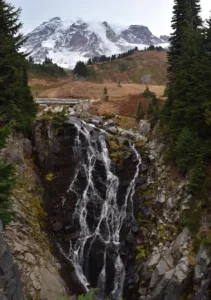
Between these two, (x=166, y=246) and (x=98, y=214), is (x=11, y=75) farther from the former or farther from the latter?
(x=166, y=246)

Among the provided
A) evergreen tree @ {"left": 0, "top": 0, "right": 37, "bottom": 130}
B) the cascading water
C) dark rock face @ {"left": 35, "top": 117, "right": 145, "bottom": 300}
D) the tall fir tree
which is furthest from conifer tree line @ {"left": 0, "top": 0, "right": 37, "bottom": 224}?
the tall fir tree

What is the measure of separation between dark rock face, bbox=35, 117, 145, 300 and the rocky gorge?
70 mm

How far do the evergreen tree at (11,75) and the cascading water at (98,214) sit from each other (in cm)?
607

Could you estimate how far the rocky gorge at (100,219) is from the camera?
64.1 feet

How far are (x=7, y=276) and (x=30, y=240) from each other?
7.84 m

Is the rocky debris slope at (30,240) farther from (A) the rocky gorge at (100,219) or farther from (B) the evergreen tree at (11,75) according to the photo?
(B) the evergreen tree at (11,75)

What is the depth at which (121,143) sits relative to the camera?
32000mm

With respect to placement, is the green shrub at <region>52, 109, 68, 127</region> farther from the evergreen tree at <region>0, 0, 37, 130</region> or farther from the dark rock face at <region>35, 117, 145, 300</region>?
the evergreen tree at <region>0, 0, 37, 130</region>

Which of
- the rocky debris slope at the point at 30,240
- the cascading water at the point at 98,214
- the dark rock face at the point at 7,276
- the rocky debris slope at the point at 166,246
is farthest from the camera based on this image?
the cascading water at the point at 98,214

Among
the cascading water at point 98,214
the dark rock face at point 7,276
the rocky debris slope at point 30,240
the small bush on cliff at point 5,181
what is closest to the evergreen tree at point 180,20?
the cascading water at point 98,214

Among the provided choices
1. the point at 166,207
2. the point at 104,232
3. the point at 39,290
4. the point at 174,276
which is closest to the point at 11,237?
the point at 39,290

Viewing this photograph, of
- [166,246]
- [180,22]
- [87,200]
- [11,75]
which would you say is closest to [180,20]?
[180,22]

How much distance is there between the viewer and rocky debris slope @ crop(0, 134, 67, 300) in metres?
18.5

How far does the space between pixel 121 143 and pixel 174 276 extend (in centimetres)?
1517
